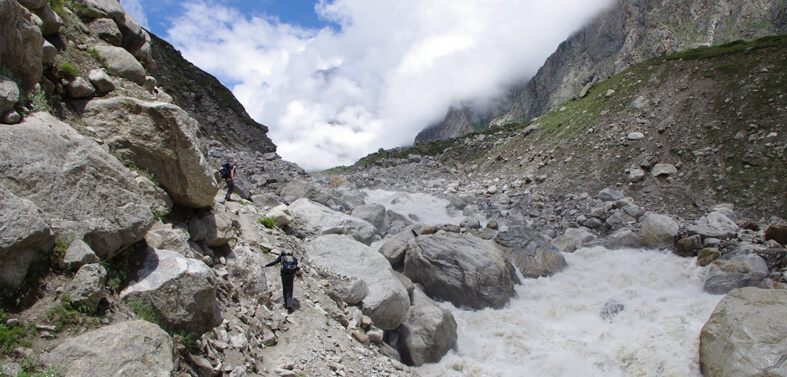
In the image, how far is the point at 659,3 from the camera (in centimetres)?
9712

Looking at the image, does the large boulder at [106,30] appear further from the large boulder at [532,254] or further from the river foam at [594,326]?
the large boulder at [532,254]

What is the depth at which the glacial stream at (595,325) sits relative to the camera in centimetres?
1339

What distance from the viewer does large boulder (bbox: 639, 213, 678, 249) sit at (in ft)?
67.8

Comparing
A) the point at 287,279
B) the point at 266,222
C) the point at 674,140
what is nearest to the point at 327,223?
the point at 266,222

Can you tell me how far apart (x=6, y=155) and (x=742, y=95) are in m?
42.1

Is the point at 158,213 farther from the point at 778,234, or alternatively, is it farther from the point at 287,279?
the point at 778,234

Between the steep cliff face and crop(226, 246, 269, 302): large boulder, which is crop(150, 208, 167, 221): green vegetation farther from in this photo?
the steep cliff face

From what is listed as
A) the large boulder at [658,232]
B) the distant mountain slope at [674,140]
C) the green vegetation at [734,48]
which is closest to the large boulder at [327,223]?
the large boulder at [658,232]

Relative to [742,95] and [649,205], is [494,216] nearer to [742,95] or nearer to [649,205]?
[649,205]

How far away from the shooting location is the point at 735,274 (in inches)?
624

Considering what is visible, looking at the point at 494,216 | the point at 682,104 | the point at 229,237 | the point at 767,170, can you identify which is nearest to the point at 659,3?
the point at 682,104

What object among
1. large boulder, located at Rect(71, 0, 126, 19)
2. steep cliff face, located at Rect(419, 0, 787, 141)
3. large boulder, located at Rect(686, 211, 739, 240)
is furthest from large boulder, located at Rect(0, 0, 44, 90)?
steep cliff face, located at Rect(419, 0, 787, 141)

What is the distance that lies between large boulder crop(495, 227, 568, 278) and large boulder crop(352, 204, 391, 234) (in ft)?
22.3

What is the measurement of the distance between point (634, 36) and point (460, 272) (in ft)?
A: 372
